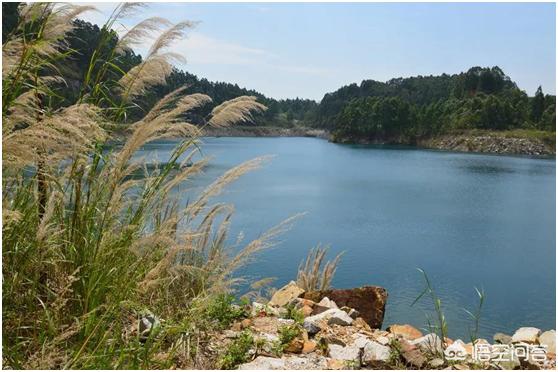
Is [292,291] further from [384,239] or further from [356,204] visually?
[356,204]

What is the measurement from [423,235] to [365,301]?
11.8 m

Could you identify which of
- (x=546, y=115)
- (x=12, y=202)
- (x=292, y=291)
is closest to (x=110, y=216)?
(x=12, y=202)

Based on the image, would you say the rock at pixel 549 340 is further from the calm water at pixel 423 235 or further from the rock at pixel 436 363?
the calm water at pixel 423 235

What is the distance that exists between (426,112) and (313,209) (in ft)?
204

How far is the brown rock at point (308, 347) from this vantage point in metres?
3.18

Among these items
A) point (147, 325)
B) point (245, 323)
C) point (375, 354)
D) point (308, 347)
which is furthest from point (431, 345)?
point (147, 325)

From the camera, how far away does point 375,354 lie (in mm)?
2992

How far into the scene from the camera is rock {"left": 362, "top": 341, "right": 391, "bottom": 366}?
295 cm

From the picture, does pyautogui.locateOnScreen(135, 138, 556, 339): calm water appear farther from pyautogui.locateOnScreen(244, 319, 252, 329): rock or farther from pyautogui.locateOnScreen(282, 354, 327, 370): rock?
pyautogui.locateOnScreen(282, 354, 327, 370): rock

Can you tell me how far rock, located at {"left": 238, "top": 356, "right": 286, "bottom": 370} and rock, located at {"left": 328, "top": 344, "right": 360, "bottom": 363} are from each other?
0.35 metres

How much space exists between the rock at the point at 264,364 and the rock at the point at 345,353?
35 centimetres

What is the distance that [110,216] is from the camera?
→ 298 cm

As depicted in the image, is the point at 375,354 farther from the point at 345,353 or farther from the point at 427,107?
the point at 427,107

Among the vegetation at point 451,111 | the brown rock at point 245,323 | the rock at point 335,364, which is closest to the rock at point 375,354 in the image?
the rock at point 335,364
